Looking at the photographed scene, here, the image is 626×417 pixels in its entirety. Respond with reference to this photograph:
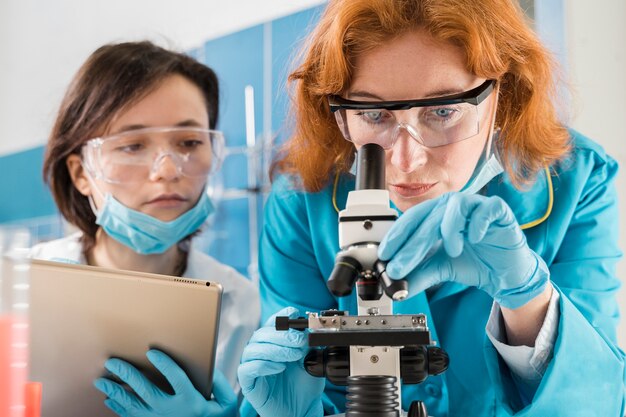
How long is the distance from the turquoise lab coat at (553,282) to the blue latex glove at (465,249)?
18cm

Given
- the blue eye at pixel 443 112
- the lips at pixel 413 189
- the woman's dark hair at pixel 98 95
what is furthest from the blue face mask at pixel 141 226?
the blue eye at pixel 443 112

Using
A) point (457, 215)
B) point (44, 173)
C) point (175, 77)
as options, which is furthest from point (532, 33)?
point (44, 173)

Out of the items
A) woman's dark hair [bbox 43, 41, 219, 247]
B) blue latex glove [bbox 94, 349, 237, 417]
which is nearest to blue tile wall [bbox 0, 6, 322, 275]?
woman's dark hair [bbox 43, 41, 219, 247]

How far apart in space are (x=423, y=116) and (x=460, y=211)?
0.39 meters

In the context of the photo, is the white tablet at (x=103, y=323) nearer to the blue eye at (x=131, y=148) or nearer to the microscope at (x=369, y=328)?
the microscope at (x=369, y=328)

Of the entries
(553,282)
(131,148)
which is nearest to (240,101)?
(131,148)

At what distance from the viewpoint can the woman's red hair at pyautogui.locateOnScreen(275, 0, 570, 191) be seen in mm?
1599

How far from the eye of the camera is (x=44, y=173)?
264cm

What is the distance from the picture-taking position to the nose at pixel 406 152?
1.56 m

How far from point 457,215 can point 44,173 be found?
6.17 feet

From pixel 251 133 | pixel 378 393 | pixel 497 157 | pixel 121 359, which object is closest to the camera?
pixel 378 393

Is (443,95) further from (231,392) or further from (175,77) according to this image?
(175,77)

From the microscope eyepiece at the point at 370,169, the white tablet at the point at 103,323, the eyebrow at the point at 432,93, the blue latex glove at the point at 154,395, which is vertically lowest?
the blue latex glove at the point at 154,395

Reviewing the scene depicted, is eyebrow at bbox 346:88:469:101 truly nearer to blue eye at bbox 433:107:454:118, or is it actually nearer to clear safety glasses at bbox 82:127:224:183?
blue eye at bbox 433:107:454:118
